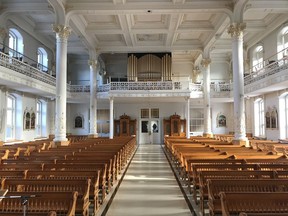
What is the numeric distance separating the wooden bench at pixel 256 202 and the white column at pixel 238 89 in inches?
429

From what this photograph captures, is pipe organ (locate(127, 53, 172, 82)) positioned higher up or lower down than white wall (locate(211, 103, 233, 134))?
higher up

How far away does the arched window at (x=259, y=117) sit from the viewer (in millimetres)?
23094

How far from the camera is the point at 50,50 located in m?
25.3

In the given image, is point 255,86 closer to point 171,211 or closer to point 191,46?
point 191,46

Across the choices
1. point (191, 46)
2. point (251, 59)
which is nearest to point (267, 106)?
point (251, 59)

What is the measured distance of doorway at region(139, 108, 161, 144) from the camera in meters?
29.6

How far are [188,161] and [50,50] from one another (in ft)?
69.0

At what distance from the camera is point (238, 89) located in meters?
14.8

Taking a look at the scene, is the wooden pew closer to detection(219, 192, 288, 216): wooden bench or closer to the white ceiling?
detection(219, 192, 288, 216): wooden bench

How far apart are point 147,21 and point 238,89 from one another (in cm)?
893

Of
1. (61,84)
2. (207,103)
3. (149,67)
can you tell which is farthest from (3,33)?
(207,103)

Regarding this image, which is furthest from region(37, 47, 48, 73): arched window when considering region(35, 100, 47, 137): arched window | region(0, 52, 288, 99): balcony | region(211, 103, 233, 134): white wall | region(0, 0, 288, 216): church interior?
region(211, 103, 233, 134): white wall

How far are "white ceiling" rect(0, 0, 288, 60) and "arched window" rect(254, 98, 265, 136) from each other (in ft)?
16.7

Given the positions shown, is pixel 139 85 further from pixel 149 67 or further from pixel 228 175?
pixel 228 175
